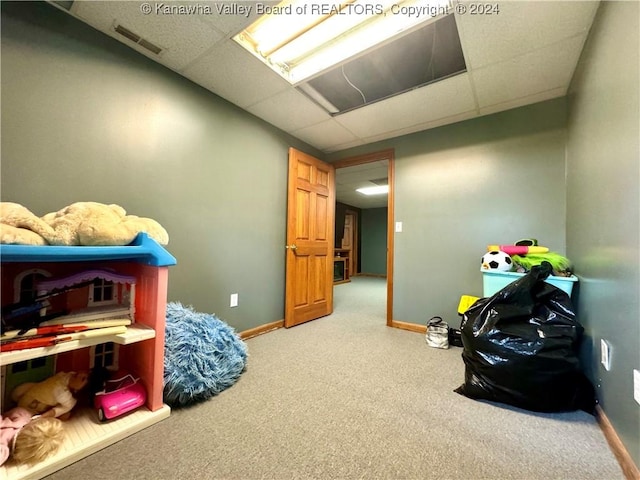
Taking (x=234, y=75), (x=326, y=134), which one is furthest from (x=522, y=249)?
(x=234, y=75)

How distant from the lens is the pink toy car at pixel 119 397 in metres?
1.08

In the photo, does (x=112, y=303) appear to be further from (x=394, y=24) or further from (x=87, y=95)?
(x=394, y=24)

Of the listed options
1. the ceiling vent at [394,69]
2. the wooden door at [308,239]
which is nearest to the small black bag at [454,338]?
the wooden door at [308,239]

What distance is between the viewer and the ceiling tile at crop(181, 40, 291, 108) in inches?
65.3

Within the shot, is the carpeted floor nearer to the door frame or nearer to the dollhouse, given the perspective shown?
the dollhouse

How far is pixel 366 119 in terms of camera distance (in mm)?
2441

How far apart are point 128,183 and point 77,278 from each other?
747 millimetres

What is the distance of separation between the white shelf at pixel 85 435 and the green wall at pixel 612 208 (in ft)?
6.27

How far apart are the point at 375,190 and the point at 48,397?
5.49 m

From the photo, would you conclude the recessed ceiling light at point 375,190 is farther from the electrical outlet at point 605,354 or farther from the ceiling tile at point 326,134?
the electrical outlet at point 605,354

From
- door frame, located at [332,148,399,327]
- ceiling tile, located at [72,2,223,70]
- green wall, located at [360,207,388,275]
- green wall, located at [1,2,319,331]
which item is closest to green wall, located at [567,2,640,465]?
door frame, located at [332,148,399,327]

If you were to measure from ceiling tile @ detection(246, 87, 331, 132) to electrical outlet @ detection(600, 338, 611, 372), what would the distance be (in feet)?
7.92

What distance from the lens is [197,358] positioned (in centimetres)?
135

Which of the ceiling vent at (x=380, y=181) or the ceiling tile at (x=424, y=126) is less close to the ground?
the ceiling vent at (x=380, y=181)
